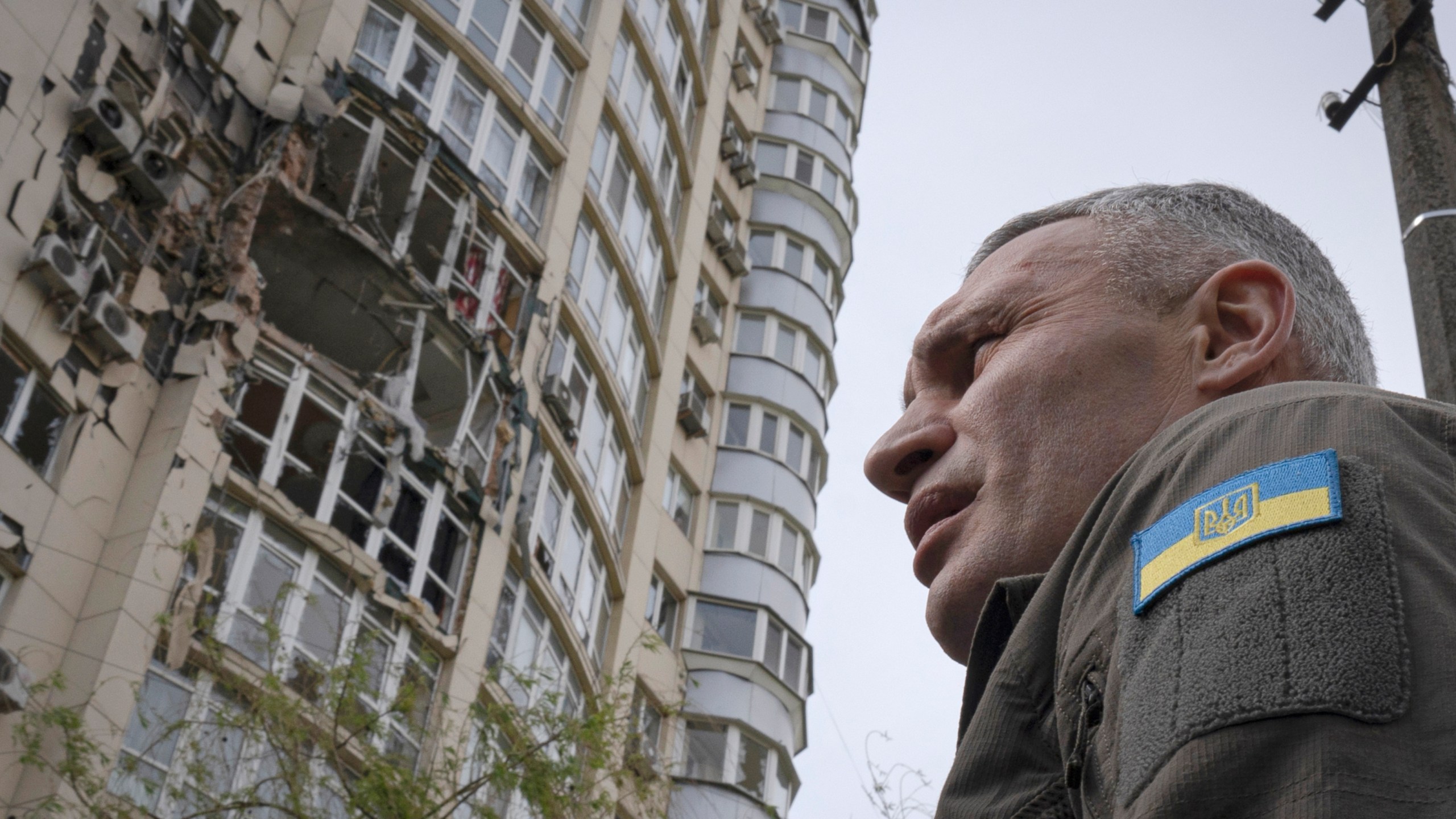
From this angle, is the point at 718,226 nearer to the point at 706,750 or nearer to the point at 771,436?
the point at 771,436

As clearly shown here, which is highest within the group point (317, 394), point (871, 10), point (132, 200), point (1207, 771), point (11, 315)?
point (871, 10)

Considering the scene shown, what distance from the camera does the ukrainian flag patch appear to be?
93cm

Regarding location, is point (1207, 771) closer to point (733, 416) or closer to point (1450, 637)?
point (1450, 637)

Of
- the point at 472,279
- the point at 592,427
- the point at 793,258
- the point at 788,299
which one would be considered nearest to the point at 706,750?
the point at 592,427

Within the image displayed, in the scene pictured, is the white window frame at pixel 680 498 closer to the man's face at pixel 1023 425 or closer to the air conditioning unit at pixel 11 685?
the air conditioning unit at pixel 11 685

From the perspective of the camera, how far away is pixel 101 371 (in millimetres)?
12633

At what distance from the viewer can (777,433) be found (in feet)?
93.0

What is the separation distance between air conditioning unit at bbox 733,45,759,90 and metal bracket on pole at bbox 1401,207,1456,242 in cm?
2515

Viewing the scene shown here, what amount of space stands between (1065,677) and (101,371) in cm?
1294

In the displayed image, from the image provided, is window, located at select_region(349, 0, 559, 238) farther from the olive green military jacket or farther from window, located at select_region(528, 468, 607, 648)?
the olive green military jacket

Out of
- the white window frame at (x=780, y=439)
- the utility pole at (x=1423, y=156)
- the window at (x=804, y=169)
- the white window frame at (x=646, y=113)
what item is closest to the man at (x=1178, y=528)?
the utility pole at (x=1423, y=156)

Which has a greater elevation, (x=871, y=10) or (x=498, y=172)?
(x=871, y=10)

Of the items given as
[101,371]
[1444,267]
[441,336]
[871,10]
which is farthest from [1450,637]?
[871,10]

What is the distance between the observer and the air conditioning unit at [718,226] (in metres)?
27.8
